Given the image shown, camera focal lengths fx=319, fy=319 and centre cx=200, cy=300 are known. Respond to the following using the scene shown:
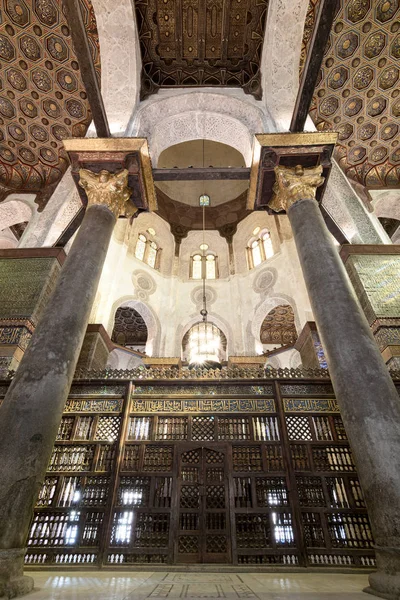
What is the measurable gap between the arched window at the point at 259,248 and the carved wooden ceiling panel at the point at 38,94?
7604 mm

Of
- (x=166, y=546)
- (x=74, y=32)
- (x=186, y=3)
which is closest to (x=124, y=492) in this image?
(x=166, y=546)

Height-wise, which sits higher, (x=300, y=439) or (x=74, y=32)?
(x=74, y=32)

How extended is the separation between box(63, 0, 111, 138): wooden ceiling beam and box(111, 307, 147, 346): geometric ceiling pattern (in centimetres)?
897

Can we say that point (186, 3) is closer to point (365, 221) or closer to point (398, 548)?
point (365, 221)

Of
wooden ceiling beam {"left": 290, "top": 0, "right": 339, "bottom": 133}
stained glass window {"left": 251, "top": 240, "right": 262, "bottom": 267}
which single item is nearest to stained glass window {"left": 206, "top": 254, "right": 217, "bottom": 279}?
stained glass window {"left": 251, "top": 240, "right": 262, "bottom": 267}

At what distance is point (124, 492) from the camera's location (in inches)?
173

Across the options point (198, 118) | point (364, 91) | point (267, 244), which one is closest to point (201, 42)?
point (198, 118)

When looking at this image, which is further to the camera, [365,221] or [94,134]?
[365,221]

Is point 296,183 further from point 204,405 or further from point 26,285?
point 26,285

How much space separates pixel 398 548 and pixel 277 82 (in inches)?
349

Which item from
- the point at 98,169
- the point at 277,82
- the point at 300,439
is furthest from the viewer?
the point at 277,82

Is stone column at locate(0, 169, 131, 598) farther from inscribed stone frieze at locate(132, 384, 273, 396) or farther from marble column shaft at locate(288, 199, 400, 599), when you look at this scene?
marble column shaft at locate(288, 199, 400, 599)

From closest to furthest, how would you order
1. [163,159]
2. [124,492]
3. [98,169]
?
[124,492]
[98,169]
[163,159]

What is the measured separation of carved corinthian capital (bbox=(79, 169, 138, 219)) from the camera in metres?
5.67
